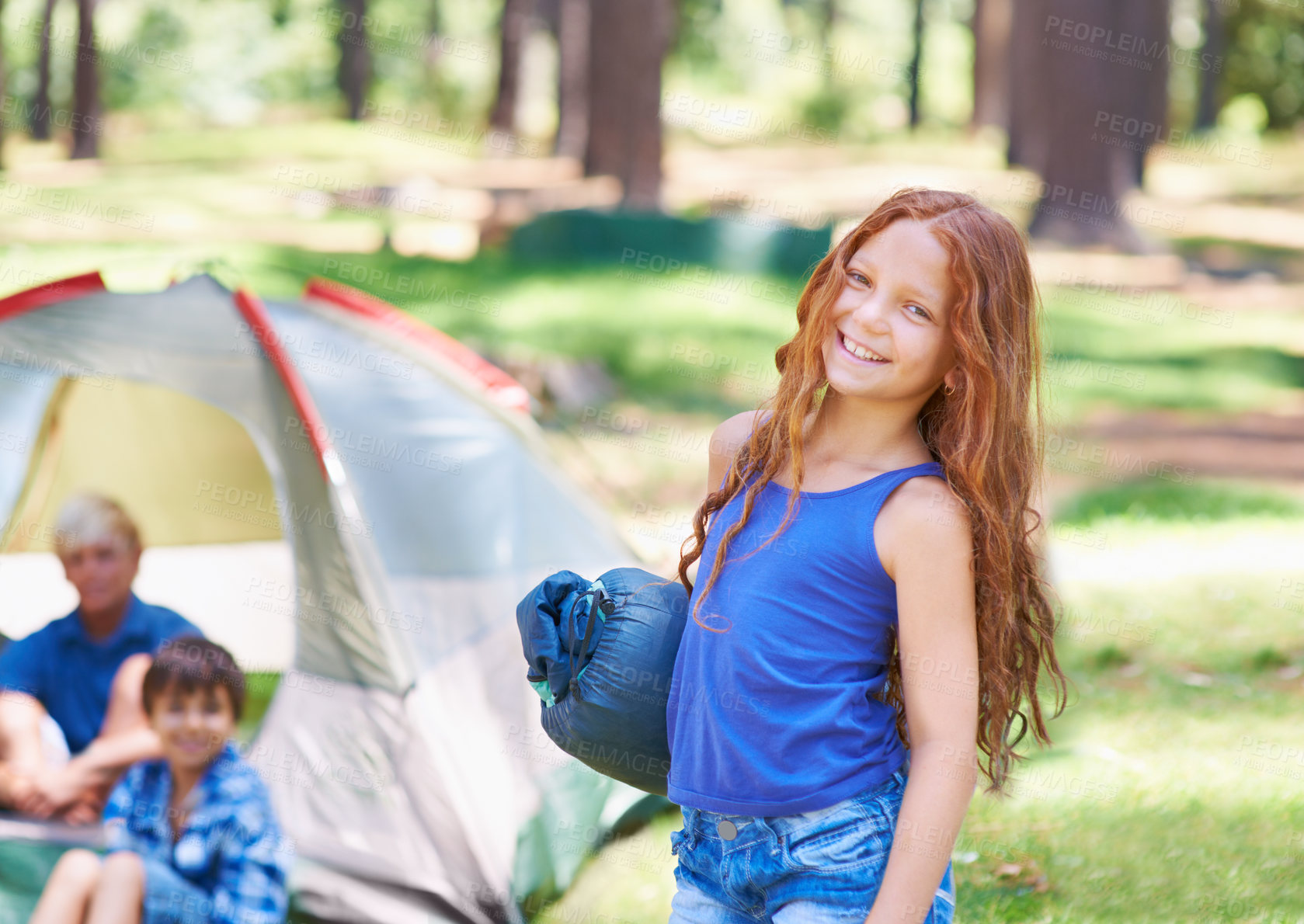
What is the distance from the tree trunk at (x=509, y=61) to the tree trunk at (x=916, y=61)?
34.8 ft

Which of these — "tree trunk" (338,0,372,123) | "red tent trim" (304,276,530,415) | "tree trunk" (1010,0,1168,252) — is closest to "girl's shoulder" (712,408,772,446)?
"red tent trim" (304,276,530,415)

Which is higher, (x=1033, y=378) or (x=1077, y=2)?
(x=1077, y=2)

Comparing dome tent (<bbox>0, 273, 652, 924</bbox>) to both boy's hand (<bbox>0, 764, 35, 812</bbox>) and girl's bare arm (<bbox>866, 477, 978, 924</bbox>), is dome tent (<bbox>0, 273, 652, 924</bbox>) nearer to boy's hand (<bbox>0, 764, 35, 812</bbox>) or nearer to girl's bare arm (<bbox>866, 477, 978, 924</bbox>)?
boy's hand (<bbox>0, 764, 35, 812</bbox>)

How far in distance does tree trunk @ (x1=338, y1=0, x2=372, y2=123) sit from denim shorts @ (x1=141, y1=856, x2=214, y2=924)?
19.8m

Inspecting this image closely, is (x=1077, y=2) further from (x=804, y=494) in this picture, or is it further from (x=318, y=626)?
(x=804, y=494)

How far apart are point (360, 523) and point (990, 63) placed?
21.5 m

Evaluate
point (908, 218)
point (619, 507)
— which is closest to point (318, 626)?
point (908, 218)

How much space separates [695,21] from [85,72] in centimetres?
1630

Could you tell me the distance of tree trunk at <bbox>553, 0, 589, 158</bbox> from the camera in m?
16.1

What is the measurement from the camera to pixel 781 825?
1.46 m

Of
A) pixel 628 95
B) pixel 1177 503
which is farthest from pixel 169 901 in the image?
pixel 628 95

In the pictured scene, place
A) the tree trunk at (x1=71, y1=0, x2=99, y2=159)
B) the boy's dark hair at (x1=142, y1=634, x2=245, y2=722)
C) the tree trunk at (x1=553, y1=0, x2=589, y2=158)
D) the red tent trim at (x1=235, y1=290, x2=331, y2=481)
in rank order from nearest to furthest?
the boy's dark hair at (x1=142, y1=634, x2=245, y2=722), the red tent trim at (x1=235, y1=290, x2=331, y2=481), the tree trunk at (x1=553, y1=0, x2=589, y2=158), the tree trunk at (x1=71, y1=0, x2=99, y2=159)

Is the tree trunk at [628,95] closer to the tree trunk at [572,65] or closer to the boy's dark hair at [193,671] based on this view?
the tree trunk at [572,65]

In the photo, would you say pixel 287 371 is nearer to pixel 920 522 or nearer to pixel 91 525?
pixel 91 525
